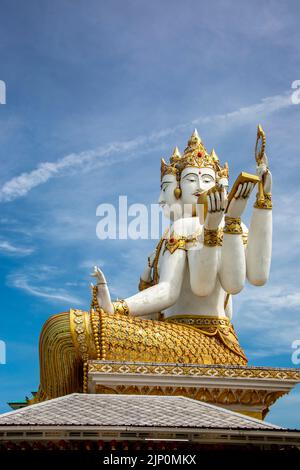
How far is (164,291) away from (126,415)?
5466 millimetres

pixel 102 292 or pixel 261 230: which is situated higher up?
pixel 261 230

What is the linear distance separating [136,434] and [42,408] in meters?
1.61

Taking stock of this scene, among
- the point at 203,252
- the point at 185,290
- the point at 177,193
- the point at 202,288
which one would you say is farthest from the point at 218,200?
the point at 177,193

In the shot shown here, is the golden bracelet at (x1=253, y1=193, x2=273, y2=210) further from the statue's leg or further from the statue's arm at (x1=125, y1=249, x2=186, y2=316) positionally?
the statue's leg

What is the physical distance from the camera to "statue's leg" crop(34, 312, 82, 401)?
1208 cm

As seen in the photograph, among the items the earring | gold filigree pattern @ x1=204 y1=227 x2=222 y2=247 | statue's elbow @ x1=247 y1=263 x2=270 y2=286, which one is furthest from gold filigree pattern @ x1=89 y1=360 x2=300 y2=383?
the earring

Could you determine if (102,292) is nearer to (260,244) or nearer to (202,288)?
(202,288)

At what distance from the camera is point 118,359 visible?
12.0 metres

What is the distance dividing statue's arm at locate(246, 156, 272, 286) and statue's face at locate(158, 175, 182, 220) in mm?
1882

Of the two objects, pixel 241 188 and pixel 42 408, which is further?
pixel 241 188

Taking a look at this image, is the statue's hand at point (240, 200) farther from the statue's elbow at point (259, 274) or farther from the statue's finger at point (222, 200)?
the statue's elbow at point (259, 274)

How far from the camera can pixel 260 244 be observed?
13.4 m
